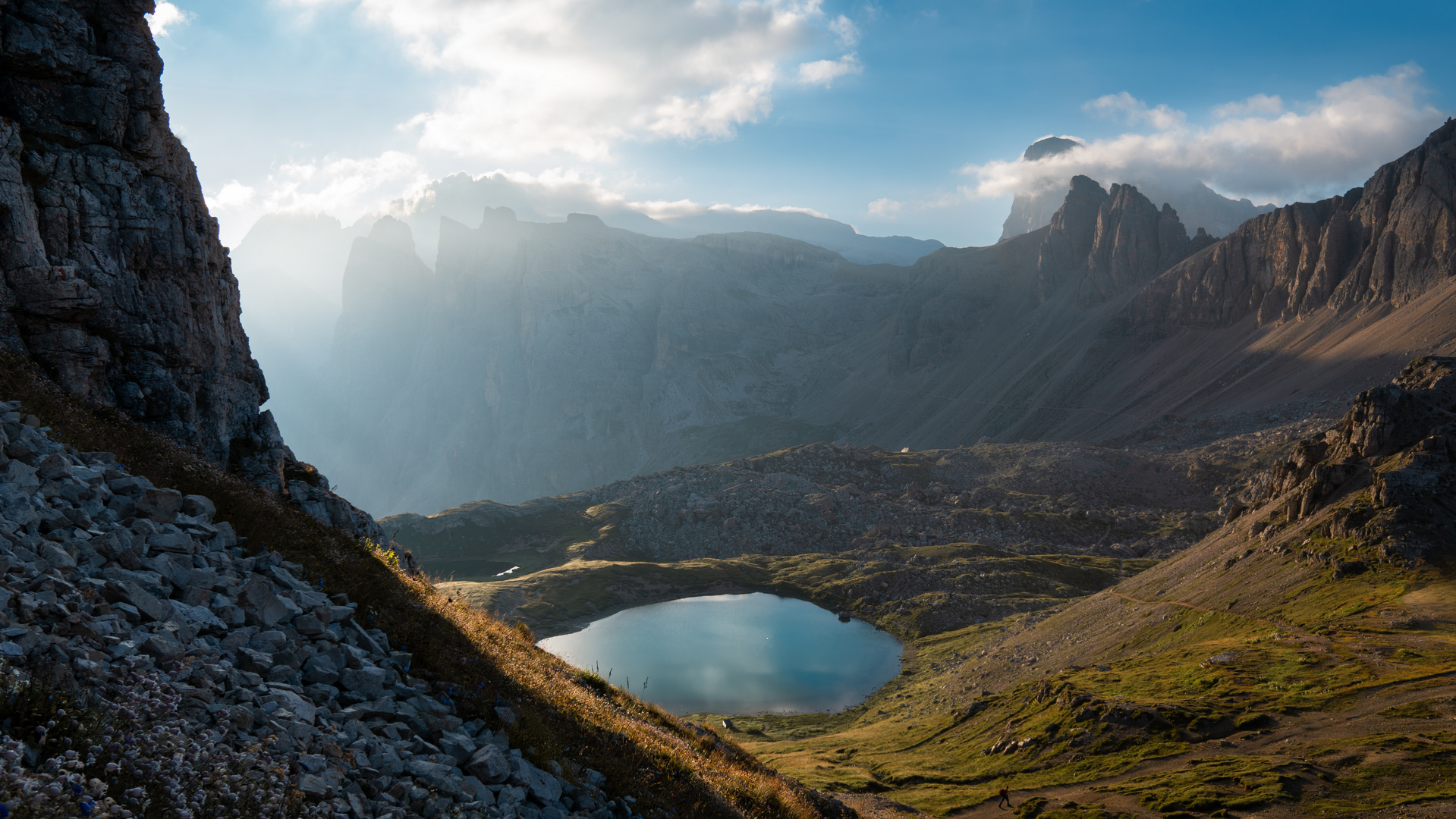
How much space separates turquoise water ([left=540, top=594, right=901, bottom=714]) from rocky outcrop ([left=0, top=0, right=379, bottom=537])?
56378 millimetres

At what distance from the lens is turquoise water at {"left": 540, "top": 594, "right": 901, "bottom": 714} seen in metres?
83.6

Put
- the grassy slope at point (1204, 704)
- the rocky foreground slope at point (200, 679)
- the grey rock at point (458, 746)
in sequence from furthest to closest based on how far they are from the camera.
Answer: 1. the grassy slope at point (1204, 704)
2. the grey rock at point (458, 746)
3. the rocky foreground slope at point (200, 679)

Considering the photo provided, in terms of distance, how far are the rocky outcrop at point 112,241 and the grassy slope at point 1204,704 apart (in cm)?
4135

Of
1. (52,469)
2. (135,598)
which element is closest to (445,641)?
(135,598)

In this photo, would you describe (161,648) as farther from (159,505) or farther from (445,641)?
(445,641)

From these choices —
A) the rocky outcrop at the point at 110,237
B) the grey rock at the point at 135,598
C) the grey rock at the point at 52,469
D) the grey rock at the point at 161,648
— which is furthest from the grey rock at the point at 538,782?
the rocky outcrop at the point at 110,237

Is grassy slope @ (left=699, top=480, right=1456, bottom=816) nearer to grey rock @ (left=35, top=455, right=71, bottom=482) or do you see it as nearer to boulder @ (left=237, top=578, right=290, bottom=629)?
boulder @ (left=237, top=578, right=290, bottom=629)

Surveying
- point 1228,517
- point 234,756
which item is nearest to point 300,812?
point 234,756

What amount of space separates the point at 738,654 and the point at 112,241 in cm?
8401

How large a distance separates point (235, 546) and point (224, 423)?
43.2 ft

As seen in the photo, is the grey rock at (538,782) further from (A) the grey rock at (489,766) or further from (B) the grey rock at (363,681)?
(B) the grey rock at (363,681)

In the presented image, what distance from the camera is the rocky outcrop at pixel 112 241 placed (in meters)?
21.0

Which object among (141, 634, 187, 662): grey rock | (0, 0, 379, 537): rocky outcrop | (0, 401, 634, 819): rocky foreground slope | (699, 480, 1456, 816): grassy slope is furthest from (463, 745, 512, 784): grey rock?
(699, 480, 1456, 816): grassy slope

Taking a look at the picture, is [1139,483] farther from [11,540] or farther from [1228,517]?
[11,540]
